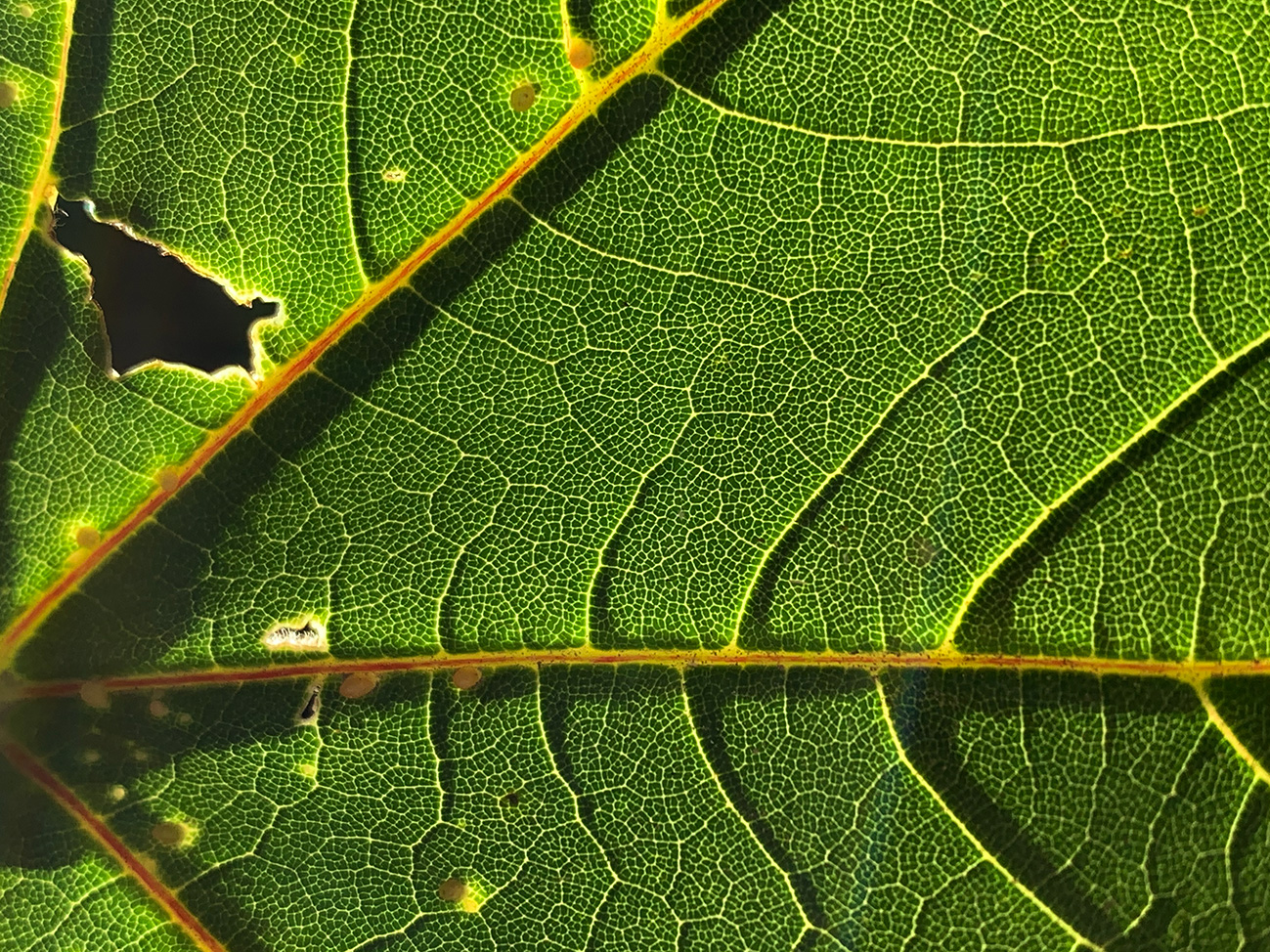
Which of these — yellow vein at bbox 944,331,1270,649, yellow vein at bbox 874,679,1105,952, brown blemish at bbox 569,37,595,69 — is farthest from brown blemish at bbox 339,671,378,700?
brown blemish at bbox 569,37,595,69

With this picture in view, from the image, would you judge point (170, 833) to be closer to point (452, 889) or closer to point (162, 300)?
point (452, 889)

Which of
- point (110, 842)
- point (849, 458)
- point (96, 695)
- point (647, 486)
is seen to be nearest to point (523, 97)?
point (647, 486)

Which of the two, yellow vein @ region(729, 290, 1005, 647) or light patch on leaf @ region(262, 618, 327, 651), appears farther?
light patch on leaf @ region(262, 618, 327, 651)

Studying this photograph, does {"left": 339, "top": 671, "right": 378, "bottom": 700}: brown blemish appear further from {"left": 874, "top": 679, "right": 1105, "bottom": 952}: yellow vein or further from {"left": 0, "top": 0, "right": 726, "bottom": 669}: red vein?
{"left": 874, "top": 679, "right": 1105, "bottom": 952}: yellow vein

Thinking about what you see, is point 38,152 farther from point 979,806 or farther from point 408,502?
point 979,806

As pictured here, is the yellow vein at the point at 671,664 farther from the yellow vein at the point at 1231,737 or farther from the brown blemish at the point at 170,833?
the brown blemish at the point at 170,833

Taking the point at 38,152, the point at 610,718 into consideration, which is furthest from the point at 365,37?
the point at 610,718
